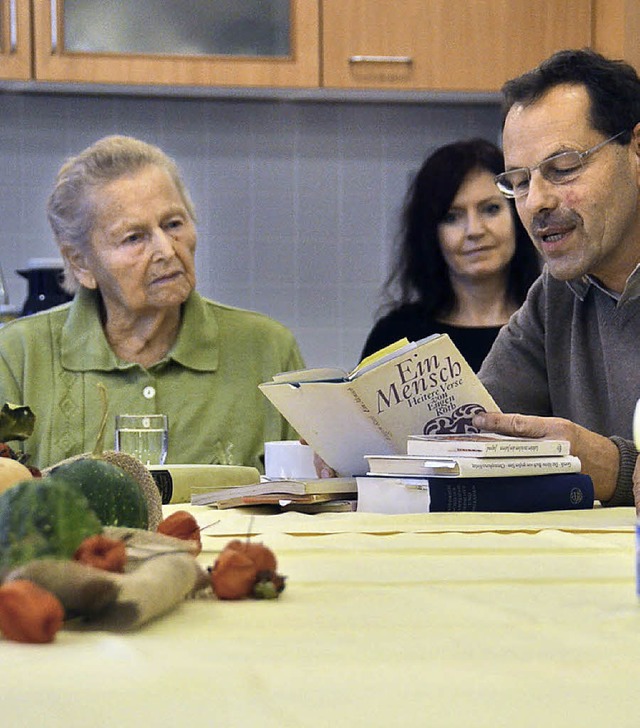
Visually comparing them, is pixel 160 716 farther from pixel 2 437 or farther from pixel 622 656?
pixel 2 437

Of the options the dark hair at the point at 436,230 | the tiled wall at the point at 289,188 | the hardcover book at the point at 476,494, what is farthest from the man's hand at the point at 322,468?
the tiled wall at the point at 289,188

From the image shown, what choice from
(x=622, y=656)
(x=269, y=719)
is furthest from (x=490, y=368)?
(x=269, y=719)

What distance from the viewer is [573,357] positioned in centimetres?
179

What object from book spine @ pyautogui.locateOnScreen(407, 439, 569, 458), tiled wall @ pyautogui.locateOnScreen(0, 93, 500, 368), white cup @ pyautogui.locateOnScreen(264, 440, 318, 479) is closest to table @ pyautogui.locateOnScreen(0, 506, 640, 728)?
book spine @ pyautogui.locateOnScreen(407, 439, 569, 458)

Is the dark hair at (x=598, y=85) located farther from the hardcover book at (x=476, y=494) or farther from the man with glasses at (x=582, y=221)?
the hardcover book at (x=476, y=494)

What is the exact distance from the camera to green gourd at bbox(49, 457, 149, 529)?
72cm

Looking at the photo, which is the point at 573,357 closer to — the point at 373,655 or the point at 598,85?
the point at 598,85

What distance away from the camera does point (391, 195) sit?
3.31 metres

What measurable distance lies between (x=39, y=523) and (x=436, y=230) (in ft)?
8.27

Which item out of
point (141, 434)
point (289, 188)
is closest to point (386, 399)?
point (141, 434)

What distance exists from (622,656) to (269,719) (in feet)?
0.56

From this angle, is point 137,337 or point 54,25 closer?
point 137,337

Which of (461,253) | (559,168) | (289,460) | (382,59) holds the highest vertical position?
(382,59)

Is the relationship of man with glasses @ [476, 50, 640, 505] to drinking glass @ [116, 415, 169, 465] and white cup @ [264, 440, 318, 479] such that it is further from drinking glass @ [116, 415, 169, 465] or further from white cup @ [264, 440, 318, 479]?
drinking glass @ [116, 415, 169, 465]
